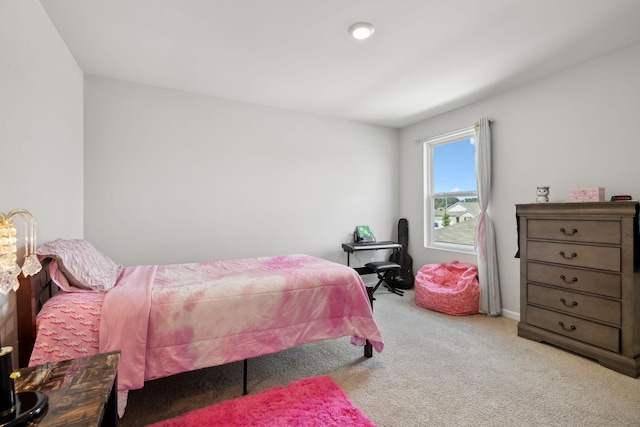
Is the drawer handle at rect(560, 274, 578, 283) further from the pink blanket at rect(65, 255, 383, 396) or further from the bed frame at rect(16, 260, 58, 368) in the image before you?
the bed frame at rect(16, 260, 58, 368)

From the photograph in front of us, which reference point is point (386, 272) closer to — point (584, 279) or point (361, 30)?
point (584, 279)

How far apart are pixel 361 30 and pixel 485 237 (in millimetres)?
2758

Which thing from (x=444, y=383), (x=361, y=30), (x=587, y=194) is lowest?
(x=444, y=383)

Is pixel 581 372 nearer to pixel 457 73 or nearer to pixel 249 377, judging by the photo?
pixel 249 377

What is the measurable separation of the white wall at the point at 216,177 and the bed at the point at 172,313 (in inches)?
39.4

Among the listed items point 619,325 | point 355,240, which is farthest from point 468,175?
point 619,325

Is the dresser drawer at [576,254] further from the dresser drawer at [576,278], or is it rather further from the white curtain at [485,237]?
the white curtain at [485,237]

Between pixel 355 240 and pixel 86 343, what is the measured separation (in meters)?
3.56

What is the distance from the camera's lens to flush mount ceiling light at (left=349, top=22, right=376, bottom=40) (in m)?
2.22

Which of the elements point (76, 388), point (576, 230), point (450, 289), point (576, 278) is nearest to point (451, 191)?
point (450, 289)

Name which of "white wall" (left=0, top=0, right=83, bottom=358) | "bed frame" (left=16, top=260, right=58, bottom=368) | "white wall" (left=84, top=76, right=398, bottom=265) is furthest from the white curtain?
"white wall" (left=0, top=0, right=83, bottom=358)

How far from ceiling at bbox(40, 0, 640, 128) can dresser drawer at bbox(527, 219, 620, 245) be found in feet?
5.03

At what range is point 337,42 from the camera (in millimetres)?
2449

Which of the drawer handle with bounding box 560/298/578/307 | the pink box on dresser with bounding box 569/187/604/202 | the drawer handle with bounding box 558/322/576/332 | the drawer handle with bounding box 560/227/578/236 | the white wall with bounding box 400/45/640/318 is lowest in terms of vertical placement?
the drawer handle with bounding box 558/322/576/332
